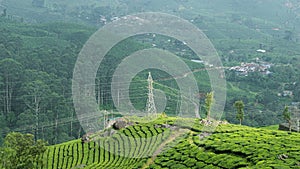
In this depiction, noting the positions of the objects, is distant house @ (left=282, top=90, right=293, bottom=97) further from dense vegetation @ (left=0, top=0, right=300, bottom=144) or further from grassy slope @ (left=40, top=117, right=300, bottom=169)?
grassy slope @ (left=40, top=117, right=300, bottom=169)

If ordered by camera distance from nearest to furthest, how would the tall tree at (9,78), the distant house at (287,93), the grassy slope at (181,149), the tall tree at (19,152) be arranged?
the grassy slope at (181,149) → the tall tree at (19,152) → the tall tree at (9,78) → the distant house at (287,93)

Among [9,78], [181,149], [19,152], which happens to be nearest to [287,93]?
[9,78]

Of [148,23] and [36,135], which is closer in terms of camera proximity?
[36,135]

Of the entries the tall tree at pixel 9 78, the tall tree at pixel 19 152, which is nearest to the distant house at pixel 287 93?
the tall tree at pixel 9 78

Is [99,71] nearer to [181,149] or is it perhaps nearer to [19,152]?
[19,152]

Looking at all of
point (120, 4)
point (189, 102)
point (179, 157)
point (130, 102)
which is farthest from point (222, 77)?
point (120, 4)

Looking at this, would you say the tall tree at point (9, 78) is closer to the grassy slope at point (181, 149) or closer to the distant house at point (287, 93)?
the grassy slope at point (181, 149)

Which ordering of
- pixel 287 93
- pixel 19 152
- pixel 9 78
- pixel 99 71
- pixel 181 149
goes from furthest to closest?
1. pixel 287 93
2. pixel 99 71
3. pixel 9 78
4. pixel 19 152
5. pixel 181 149

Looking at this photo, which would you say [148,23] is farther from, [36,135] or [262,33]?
A: [36,135]
